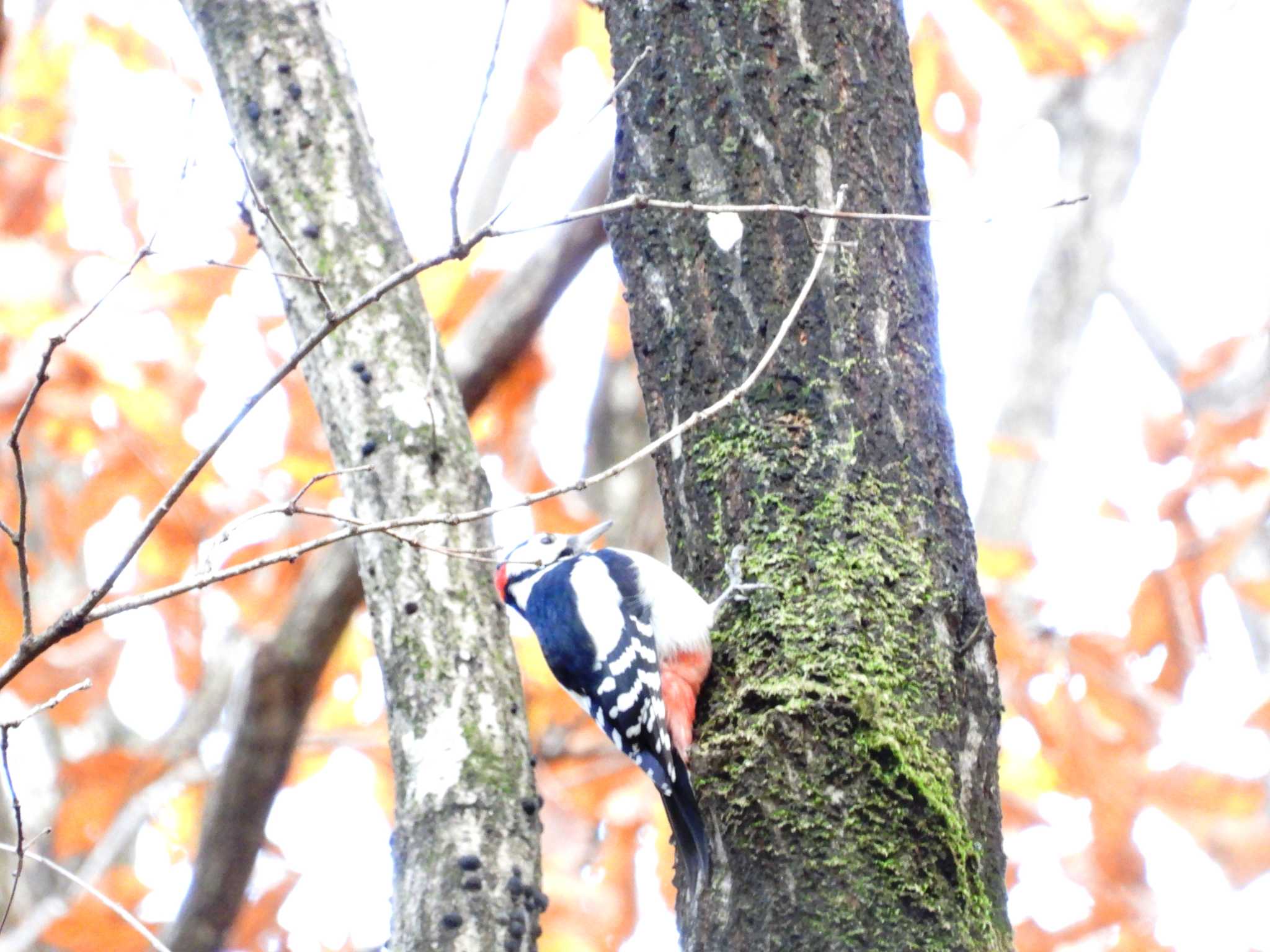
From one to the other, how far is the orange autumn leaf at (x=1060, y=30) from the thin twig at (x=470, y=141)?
3.03 meters

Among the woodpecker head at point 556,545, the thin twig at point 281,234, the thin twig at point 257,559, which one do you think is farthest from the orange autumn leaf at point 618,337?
the thin twig at point 257,559

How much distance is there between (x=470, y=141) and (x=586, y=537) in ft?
8.87

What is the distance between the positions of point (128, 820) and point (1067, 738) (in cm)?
309

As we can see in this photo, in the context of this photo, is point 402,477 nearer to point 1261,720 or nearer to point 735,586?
point 735,586

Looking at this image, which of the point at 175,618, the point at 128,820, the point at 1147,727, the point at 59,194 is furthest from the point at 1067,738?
the point at 59,194

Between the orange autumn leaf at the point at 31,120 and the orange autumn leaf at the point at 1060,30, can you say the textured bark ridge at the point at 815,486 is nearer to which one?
the orange autumn leaf at the point at 1060,30

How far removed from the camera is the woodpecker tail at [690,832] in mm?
2340

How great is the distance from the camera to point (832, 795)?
85.7 inches

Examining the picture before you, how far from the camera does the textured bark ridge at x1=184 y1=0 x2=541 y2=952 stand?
96.5 inches

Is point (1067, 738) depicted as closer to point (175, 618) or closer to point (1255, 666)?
point (1255, 666)

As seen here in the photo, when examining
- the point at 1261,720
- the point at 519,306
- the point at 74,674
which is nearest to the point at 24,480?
the point at 519,306

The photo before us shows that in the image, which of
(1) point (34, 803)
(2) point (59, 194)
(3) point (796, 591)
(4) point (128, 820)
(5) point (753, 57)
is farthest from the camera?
(2) point (59, 194)

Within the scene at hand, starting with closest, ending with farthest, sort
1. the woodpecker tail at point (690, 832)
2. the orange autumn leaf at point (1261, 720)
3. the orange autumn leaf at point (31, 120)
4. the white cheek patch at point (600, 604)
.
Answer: the woodpecker tail at point (690, 832)
the white cheek patch at point (600, 604)
the orange autumn leaf at point (1261, 720)
the orange autumn leaf at point (31, 120)

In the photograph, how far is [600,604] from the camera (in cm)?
385
